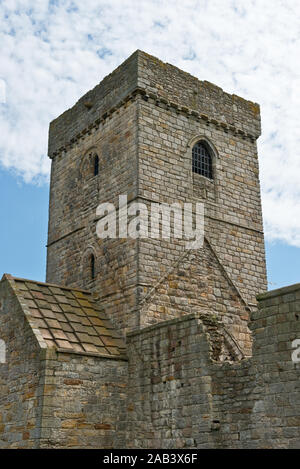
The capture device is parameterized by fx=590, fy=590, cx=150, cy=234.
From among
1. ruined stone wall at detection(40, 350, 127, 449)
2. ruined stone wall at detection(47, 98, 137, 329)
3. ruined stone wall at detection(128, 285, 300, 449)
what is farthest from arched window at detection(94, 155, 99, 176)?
ruined stone wall at detection(40, 350, 127, 449)

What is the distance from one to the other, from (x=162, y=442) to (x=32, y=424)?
96.8 inches

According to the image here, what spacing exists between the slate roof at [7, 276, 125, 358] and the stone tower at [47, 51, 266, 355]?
15.7 inches

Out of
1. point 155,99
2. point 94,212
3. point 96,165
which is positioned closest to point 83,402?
point 94,212

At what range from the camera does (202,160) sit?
1578 cm

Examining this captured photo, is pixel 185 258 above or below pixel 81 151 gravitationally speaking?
below

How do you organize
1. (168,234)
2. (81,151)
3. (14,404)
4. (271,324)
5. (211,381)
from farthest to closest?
(81,151)
(168,234)
(14,404)
(211,381)
(271,324)

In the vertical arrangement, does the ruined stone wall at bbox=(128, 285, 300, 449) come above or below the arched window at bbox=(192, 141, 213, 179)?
below

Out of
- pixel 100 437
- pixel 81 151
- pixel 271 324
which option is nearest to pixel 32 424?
pixel 100 437

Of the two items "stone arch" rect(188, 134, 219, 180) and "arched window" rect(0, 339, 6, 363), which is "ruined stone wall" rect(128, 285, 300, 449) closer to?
"arched window" rect(0, 339, 6, 363)

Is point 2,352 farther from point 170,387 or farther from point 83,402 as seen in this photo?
point 170,387

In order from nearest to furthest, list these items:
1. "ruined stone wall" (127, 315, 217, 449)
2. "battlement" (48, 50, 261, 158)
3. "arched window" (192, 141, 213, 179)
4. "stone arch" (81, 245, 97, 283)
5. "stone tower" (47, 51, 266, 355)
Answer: "ruined stone wall" (127, 315, 217, 449) < "stone tower" (47, 51, 266, 355) < "stone arch" (81, 245, 97, 283) < "battlement" (48, 50, 261, 158) < "arched window" (192, 141, 213, 179)

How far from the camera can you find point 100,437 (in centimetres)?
1155

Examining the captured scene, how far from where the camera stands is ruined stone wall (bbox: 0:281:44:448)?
1112cm

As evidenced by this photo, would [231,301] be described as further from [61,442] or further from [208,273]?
[61,442]
